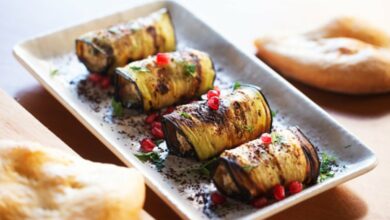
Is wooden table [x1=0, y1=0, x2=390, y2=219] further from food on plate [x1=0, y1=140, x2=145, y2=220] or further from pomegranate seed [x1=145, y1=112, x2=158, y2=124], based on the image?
food on plate [x1=0, y1=140, x2=145, y2=220]

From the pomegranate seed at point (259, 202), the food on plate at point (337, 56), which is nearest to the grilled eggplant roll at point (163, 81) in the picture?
the food on plate at point (337, 56)

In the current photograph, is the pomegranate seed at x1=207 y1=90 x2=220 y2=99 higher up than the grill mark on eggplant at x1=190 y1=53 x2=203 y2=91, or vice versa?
the pomegranate seed at x1=207 y1=90 x2=220 y2=99

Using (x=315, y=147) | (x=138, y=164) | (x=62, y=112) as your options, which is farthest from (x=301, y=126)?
(x=62, y=112)

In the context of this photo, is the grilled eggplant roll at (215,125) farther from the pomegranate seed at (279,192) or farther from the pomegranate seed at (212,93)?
the pomegranate seed at (279,192)

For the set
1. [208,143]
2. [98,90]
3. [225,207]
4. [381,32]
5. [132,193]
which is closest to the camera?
[132,193]

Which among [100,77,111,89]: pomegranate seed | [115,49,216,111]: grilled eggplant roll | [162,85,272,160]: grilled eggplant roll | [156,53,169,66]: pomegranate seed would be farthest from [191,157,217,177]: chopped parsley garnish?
[100,77,111,89]: pomegranate seed

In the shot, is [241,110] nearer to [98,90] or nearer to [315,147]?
[315,147]
